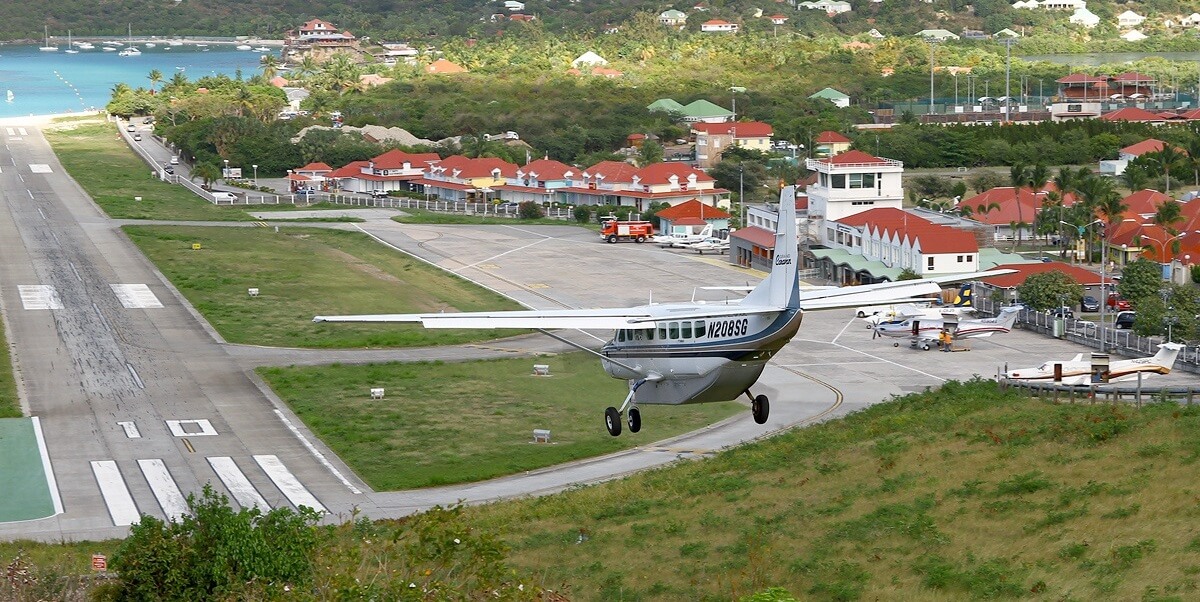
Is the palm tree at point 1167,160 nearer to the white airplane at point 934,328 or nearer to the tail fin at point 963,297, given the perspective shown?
the tail fin at point 963,297

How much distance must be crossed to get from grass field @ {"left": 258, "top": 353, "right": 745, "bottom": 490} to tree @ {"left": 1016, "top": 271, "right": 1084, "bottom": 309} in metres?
26.5

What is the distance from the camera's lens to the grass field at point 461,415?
6756 centimetres

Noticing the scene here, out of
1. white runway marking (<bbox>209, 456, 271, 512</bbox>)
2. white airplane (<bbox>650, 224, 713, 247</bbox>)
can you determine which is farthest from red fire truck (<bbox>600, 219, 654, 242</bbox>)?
white runway marking (<bbox>209, 456, 271, 512</bbox>)

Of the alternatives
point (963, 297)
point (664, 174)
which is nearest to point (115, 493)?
point (963, 297)

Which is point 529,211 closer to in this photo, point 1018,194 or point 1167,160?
point 1018,194

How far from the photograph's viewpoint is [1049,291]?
95.4 metres

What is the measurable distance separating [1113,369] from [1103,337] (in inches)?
519

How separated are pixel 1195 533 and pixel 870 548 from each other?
876cm

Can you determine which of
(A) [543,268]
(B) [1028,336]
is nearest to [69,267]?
(A) [543,268]

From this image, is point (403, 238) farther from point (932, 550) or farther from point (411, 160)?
point (932, 550)

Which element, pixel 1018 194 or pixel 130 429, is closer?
pixel 130 429

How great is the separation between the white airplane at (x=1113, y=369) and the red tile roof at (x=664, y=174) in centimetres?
7665

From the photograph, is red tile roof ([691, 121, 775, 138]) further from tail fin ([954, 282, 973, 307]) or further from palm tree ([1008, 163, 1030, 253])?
tail fin ([954, 282, 973, 307])

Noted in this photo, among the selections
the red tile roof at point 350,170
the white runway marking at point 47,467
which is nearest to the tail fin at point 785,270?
the white runway marking at point 47,467
